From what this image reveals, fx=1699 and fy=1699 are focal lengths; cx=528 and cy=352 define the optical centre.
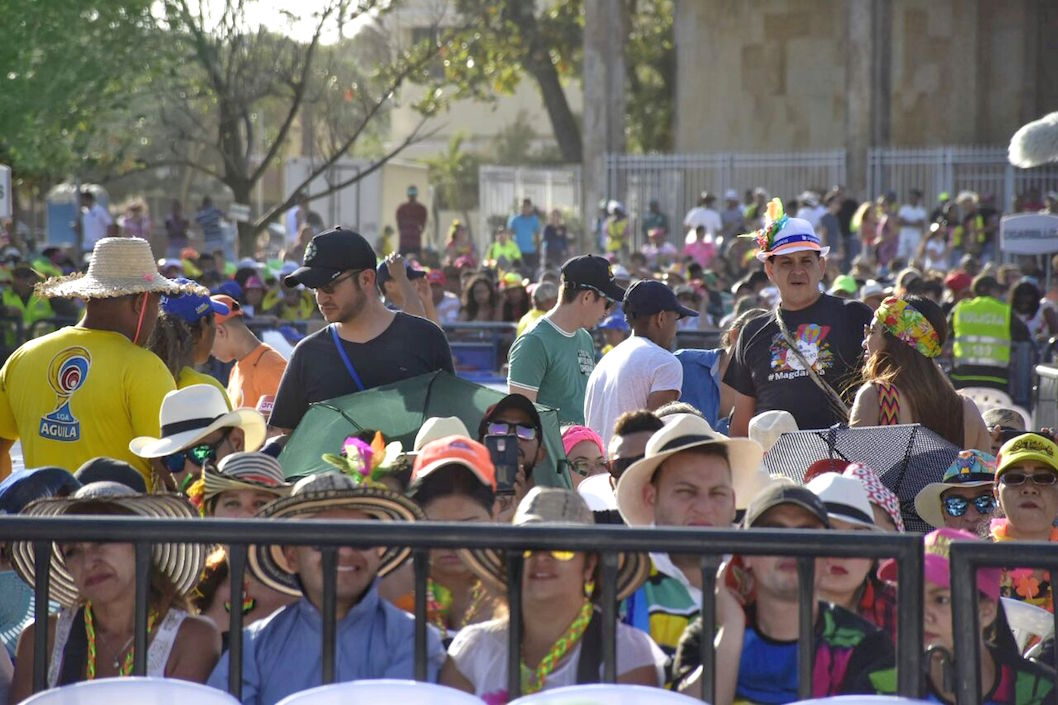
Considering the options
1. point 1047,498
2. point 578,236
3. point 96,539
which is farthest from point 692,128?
point 96,539

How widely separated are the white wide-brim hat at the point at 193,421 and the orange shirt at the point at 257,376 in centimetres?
159

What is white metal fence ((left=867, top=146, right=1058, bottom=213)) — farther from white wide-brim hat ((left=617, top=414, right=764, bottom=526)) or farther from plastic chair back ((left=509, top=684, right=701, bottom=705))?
plastic chair back ((left=509, top=684, right=701, bottom=705))

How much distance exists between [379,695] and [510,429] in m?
2.57

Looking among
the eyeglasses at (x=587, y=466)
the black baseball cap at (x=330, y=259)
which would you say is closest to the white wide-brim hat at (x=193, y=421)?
the black baseball cap at (x=330, y=259)

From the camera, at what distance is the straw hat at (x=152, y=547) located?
411 cm

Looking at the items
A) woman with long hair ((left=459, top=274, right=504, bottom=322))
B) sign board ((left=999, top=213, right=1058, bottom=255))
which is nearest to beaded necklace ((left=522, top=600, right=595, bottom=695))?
sign board ((left=999, top=213, right=1058, bottom=255))

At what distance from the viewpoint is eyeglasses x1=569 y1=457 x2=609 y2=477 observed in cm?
677

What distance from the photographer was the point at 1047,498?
5.87 metres

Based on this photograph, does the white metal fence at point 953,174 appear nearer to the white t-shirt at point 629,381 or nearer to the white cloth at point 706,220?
the white cloth at point 706,220

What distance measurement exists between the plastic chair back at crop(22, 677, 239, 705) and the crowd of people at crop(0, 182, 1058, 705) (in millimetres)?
289

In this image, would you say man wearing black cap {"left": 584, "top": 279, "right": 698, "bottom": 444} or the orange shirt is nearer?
man wearing black cap {"left": 584, "top": 279, "right": 698, "bottom": 444}

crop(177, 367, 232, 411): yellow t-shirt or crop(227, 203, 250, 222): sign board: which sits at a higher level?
crop(227, 203, 250, 222): sign board

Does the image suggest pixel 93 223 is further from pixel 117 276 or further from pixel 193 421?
pixel 193 421

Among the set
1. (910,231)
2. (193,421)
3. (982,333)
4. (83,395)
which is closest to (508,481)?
(193,421)
